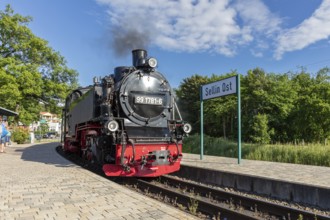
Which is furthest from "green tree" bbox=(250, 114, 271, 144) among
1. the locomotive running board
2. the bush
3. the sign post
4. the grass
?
the bush

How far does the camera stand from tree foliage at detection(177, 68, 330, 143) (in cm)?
2755

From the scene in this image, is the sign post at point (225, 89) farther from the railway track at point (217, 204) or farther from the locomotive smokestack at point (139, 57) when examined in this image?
the railway track at point (217, 204)

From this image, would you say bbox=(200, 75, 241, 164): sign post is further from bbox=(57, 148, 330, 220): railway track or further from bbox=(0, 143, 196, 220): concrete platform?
bbox=(0, 143, 196, 220): concrete platform

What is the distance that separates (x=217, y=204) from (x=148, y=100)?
3911mm

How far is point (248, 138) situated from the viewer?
30.3 m

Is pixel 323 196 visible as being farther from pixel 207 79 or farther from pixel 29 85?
pixel 207 79

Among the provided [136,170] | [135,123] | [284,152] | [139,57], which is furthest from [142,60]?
[284,152]

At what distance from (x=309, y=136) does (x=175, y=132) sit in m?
22.8

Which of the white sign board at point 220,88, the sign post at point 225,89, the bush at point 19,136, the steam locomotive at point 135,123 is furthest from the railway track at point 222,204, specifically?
the bush at point 19,136

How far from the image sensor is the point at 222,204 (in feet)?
22.4

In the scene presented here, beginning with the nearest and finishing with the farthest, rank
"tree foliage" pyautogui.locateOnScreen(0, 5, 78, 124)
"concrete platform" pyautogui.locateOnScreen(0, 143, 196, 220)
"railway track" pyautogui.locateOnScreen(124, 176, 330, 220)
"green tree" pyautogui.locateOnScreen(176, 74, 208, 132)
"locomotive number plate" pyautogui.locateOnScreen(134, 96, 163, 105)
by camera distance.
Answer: "concrete platform" pyautogui.locateOnScreen(0, 143, 196, 220), "railway track" pyautogui.locateOnScreen(124, 176, 330, 220), "locomotive number plate" pyautogui.locateOnScreen(134, 96, 163, 105), "tree foliage" pyautogui.locateOnScreen(0, 5, 78, 124), "green tree" pyautogui.locateOnScreen(176, 74, 208, 132)

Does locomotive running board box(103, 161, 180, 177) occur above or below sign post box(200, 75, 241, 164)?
below

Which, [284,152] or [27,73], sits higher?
[27,73]

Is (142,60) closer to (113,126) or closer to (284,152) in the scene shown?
(113,126)
